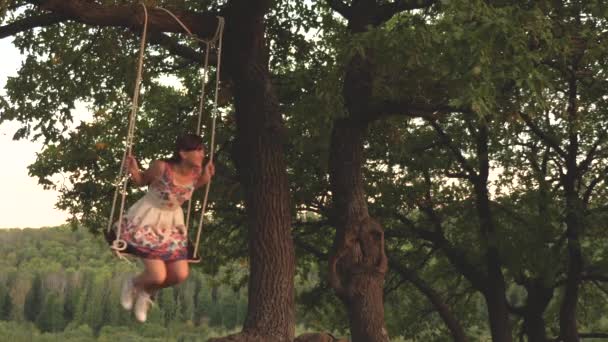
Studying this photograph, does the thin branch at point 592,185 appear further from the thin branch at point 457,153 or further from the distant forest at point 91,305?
the distant forest at point 91,305

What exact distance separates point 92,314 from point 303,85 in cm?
10023

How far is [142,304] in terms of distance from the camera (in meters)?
8.23

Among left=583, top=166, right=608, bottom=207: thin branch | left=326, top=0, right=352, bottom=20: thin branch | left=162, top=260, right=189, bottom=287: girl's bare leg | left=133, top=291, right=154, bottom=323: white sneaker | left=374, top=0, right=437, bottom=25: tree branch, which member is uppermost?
left=326, top=0, right=352, bottom=20: thin branch

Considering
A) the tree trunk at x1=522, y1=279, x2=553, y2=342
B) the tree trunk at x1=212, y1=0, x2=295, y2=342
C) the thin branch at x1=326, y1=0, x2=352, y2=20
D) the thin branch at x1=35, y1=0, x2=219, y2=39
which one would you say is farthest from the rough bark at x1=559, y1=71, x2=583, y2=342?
the thin branch at x1=35, y1=0, x2=219, y2=39

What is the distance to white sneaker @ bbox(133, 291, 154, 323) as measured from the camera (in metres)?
8.21

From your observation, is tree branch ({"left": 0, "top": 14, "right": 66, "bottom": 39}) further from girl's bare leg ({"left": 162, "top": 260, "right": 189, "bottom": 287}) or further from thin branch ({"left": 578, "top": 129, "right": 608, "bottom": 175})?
thin branch ({"left": 578, "top": 129, "right": 608, "bottom": 175})

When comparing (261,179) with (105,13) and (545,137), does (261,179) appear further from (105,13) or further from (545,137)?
(545,137)

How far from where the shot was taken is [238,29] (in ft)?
39.0

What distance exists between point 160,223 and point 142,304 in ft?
2.51

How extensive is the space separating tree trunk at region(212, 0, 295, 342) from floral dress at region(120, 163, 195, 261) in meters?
3.14

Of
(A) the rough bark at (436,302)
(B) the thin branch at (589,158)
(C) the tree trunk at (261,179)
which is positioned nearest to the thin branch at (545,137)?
(B) the thin branch at (589,158)

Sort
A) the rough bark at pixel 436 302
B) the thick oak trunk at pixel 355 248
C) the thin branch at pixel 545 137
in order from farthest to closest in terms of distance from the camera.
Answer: the rough bark at pixel 436 302
the thin branch at pixel 545 137
the thick oak trunk at pixel 355 248

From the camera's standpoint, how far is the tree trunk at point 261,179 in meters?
11.3

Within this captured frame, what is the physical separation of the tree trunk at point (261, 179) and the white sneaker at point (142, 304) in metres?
2.92
